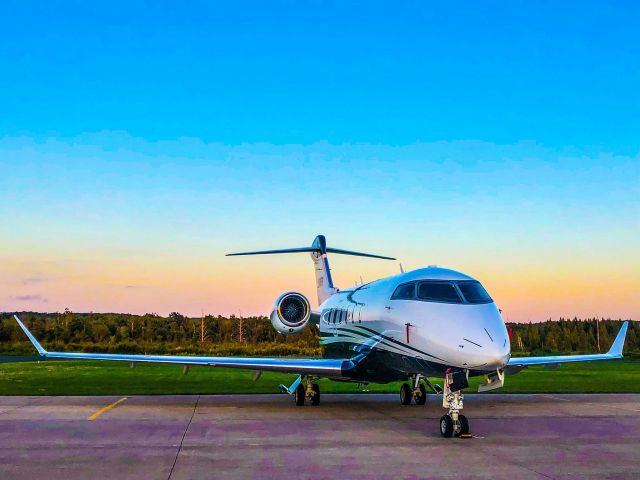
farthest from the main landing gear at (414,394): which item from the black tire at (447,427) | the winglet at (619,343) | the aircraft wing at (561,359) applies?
the black tire at (447,427)

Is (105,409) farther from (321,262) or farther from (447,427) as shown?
(321,262)

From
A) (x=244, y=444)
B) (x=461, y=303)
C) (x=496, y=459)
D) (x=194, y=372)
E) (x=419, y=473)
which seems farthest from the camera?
(x=194, y=372)

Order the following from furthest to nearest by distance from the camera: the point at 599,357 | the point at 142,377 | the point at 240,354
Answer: the point at 240,354 < the point at 142,377 < the point at 599,357

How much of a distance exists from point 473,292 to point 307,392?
6.79m

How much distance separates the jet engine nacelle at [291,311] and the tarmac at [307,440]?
14.7 feet

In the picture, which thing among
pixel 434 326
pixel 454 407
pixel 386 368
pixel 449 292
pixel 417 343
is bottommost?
pixel 454 407

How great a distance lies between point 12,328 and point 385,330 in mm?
68148

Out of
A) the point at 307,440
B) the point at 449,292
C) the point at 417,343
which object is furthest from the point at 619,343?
the point at 307,440

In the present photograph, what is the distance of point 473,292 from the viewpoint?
14000 millimetres

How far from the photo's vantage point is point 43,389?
2309 cm

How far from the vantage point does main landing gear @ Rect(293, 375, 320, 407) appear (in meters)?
18.9

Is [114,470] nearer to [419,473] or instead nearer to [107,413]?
[419,473]

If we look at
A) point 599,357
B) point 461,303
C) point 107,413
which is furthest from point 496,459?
point 599,357

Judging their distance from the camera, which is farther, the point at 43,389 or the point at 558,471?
the point at 43,389
